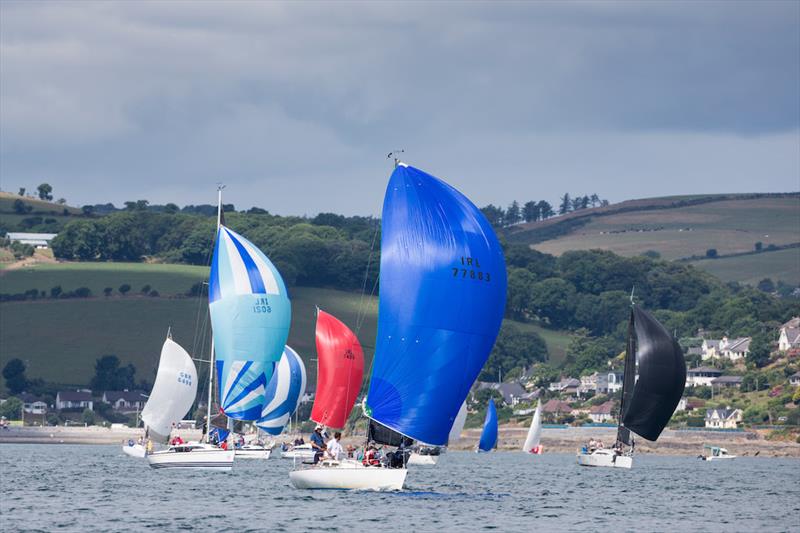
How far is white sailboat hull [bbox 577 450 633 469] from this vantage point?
3024 inches

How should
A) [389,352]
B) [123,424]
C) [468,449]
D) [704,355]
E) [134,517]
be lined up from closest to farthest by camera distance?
1. [134,517]
2. [389,352]
3. [468,449]
4. [123,424]
5. [704,355]

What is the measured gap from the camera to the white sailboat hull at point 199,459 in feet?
191

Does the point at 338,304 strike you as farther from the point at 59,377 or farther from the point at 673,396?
the point at 673,396

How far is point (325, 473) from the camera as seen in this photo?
43969 mm

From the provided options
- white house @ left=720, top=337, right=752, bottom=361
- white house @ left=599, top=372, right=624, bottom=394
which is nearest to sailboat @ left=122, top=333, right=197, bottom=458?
white house @ left=599, top=372, right=624, bottom=394

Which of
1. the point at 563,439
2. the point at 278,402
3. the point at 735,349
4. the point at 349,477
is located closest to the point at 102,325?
the point at 563,439

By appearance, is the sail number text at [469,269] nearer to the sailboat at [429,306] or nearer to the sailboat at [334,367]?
the sailboat at [429,306]

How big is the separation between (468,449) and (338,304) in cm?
6984

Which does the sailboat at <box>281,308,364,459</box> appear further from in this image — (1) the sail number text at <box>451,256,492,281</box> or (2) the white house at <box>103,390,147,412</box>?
(2) the white house at <box>103,390,147,412</box>

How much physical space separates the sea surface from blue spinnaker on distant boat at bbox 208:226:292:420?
3426 mm

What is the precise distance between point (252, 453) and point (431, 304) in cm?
3621

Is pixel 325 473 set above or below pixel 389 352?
below

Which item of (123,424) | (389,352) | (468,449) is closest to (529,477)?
(389,352)

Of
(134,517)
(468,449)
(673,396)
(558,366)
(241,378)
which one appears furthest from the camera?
(558,366)
